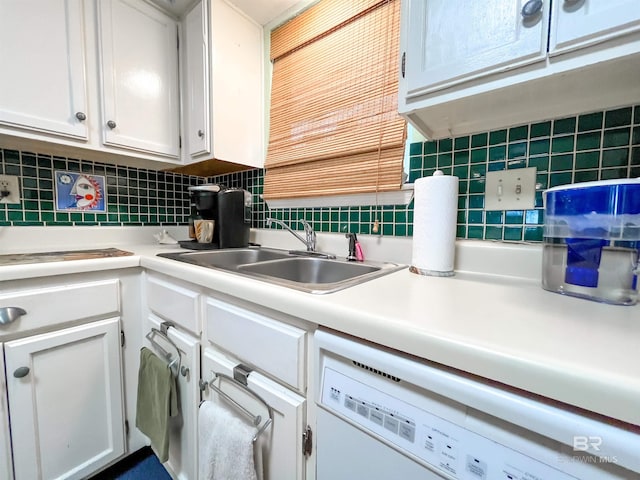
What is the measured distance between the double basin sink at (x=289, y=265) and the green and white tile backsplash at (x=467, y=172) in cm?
18

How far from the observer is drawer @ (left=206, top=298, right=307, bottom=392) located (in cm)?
57

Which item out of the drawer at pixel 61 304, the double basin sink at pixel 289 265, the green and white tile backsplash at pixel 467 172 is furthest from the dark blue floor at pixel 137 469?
the green and white tile backsplash at pixel 467 172

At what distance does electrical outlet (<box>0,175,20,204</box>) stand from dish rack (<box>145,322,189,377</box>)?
0.89 metres

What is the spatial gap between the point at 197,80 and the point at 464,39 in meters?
1.22

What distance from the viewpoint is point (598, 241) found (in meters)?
0.55

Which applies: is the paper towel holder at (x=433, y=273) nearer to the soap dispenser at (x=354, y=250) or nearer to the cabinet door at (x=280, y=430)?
the soap dispenser at (x=354, y=250)

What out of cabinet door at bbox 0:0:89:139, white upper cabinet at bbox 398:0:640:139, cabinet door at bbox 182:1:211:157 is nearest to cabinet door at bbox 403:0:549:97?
white upper cabinet at bbox 398:0:640:139

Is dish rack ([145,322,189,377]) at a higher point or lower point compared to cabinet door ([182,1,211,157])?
lower

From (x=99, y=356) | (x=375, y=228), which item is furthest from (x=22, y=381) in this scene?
(x=375, y=228)

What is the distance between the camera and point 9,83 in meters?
0.96

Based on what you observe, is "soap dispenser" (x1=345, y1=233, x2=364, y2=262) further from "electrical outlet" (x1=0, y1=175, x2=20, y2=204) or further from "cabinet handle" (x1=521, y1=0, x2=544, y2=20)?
"electrical outlet" (x1=0, y1=175, x2=20, y2=204)

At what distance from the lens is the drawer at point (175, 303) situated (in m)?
0.82

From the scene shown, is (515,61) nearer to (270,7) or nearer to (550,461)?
(550,461)
